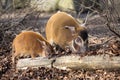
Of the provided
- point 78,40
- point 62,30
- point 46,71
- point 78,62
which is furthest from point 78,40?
point 46,71

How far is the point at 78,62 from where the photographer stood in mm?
6152

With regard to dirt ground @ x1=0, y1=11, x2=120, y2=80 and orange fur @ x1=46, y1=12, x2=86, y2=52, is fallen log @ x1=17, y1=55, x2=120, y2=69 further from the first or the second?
orange fur @ x1=46, y1=12, x2=86, y2=52

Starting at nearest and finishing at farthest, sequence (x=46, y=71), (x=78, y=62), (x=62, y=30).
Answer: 1. (x=78, y=62)
2. (x=46, y=71)
3. (x=62, y=30)

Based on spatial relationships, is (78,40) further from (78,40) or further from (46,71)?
(46,71)

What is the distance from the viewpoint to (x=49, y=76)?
634cm

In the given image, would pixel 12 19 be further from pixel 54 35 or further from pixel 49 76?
pixel 49 76

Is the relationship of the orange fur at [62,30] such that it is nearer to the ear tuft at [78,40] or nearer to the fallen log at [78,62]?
the ear tuft at [78,40]

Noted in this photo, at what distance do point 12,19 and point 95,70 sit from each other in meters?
3.59

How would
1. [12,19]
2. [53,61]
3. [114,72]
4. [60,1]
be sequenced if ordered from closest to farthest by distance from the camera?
[114,72] → [53,61] → [12,19] → [60,1]

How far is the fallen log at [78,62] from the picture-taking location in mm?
5930

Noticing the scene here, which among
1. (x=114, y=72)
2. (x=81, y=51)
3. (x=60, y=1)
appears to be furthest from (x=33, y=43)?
(x=60, y=1)

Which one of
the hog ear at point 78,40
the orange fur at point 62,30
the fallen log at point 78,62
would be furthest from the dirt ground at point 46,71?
the orange fur at point 62,30

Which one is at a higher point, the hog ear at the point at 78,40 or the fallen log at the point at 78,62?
the hog ear at the point at 78,40

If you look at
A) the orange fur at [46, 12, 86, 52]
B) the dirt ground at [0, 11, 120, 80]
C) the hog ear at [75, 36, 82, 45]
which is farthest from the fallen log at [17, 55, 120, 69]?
the orange fur at [46, 12, 86, 52]
